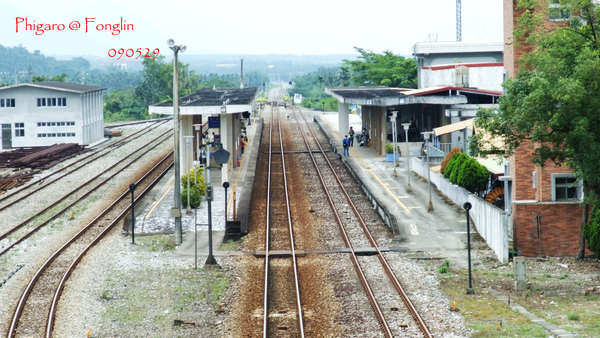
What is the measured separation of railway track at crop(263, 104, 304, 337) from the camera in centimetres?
1638

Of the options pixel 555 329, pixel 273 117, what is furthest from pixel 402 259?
pixel 273 117

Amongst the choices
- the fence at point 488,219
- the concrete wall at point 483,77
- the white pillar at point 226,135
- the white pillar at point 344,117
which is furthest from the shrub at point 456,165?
the concrete wall at point 483,77

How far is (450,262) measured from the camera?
853 inches

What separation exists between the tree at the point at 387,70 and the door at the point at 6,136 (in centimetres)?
4342

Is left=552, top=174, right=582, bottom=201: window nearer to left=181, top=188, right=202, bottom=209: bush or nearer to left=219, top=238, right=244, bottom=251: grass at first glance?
left=219, top=238, right=244, bottom=251: grass

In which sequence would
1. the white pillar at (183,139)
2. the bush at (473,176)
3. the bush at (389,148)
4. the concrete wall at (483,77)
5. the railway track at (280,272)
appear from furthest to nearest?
the concrete wall at (483,77) < the bush at (389,148) < the white pillar at (183,139) < the bush at (473,176) < the railway track at (280,272)

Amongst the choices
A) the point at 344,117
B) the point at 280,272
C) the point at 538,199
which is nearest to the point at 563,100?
the point at 538,199

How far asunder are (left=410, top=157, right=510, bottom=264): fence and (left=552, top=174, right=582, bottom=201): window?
1.72 meters

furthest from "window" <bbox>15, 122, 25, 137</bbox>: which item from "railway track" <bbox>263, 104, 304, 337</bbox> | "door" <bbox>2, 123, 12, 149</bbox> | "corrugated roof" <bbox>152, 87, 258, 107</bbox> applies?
"railway track" <bbox>263, 104, 304, 337</bbox>

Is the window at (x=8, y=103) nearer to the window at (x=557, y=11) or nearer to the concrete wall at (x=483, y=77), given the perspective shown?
the concrete wall at (x=483, y=77)

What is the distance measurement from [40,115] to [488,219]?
4276 centimetres

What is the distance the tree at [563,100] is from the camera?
62.1 ft

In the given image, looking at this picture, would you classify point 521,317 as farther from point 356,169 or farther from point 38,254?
point 356,169

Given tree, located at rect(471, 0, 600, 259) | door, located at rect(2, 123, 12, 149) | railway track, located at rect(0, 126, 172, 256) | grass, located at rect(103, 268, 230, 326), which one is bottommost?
grass, located at rect(103, 268, 230, 326)
